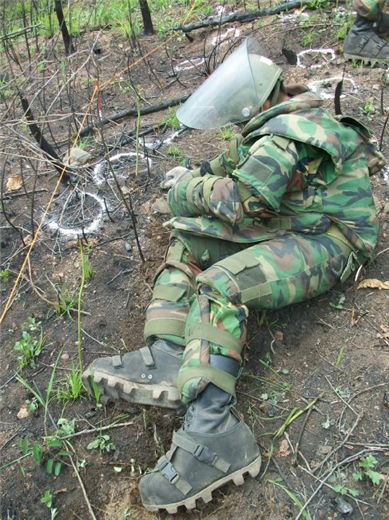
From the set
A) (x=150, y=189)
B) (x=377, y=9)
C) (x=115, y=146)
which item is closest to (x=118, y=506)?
(x=150, y=189)

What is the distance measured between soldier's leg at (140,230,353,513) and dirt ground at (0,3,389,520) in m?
0.14

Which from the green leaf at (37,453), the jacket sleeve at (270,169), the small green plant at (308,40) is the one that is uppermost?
the jacket sleeve at (270,169)

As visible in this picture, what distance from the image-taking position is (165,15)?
5988 mm

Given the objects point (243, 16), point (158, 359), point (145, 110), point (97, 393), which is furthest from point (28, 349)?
point (243, 16)

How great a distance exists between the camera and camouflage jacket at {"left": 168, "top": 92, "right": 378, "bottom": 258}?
2.20 meters

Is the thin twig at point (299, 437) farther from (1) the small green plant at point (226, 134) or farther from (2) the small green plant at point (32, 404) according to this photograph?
(1) the small green plant at point (226, 134)

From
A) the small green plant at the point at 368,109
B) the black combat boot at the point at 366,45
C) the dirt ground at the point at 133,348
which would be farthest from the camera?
the black combat boot at the point at 366,45

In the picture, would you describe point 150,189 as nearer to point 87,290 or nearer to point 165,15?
point 87,290

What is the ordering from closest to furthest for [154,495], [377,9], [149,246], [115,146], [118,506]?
[154,495] < [118,506] < [149,246] < [115,146] < [377,9]

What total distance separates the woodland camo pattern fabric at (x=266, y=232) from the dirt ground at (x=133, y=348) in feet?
0.82

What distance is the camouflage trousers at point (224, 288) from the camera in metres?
1.99

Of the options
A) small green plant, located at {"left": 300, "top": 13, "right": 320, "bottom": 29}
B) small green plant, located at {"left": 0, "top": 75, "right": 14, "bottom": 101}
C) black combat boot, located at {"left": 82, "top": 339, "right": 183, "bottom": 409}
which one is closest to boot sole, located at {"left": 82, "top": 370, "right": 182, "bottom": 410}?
black combat boot, located at {"left": 82, "top": 339, "right": 183, "bottom": 409}

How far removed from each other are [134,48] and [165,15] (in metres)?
1.12

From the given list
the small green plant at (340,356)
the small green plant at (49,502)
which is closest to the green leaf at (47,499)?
the small green plant at (49,502)
